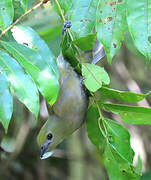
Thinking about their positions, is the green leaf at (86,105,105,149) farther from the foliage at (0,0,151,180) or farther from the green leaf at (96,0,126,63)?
the green leaf at (96,0,126,63)

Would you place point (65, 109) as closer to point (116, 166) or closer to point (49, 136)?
point (49, 136)

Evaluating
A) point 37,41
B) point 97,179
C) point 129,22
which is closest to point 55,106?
point 37,41

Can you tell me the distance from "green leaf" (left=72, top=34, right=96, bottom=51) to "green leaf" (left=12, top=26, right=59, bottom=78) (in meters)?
0.15

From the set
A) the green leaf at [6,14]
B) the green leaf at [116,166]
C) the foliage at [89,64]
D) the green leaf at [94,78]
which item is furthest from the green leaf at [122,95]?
the green leaf at [6,14]

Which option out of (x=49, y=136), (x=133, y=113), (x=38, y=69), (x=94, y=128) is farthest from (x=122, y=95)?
(x=49, y=136)

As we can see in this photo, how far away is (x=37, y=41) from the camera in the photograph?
5.77 ft

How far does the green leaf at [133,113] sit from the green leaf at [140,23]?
262 mm

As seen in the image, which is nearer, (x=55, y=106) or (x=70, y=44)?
(x=70, y=44)

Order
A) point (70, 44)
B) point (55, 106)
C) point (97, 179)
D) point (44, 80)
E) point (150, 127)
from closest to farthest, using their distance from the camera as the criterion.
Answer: point (44, 80) < point (70, 44) < point (55, 106) < point (150, 127) < point (97, 179)

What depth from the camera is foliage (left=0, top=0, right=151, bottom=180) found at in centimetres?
160

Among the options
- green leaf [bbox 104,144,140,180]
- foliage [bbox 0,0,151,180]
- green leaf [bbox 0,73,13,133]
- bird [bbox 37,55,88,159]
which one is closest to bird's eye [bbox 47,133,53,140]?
bird [bbox 37,55,88,159]

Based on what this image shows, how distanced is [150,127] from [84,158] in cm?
78

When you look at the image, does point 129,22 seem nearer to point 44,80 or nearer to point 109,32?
point 109,32

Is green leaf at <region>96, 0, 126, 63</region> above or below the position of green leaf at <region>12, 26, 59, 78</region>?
below
